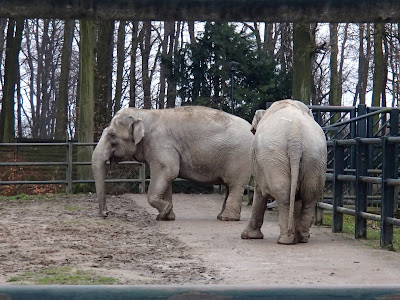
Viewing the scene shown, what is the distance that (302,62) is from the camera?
2139 cm

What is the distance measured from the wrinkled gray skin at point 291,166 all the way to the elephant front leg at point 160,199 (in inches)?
154

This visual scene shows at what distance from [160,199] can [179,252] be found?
472cm

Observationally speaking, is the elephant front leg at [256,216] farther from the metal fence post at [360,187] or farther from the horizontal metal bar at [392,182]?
the horizontal metal bar at [392,182]

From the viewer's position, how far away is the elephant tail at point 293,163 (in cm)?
928

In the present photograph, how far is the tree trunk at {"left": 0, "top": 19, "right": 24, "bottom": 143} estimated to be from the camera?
94.6 feet

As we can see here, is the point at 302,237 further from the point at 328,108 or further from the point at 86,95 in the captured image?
the point at 86,95

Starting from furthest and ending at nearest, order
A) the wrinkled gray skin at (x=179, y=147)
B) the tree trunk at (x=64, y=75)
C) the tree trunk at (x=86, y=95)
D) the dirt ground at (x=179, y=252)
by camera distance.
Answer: the tree trunk at (x=64, y=75), the tree trunk at (x=86, y=95), the wrinkled gray skin at (x=179, y=147), the dirt ground at (x=179, y=252)

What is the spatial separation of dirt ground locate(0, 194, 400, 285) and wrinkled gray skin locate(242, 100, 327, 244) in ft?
1.07

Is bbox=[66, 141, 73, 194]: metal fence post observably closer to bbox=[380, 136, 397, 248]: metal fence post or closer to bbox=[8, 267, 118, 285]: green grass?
bbox=[380, 136, 397, 248]: metal fence post

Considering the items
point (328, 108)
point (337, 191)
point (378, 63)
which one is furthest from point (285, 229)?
point (378, 63)

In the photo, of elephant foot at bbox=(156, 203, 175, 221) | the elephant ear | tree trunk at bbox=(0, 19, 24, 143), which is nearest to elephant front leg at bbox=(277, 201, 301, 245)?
elephant foot at bbox=(156, 203, 175, 221)

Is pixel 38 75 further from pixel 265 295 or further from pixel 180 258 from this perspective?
pixel 265 295

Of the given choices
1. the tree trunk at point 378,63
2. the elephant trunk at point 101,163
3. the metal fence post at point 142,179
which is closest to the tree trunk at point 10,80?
Result: the metal fence post at point 142,179

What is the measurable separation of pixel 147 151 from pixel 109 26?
1356 centimetres
